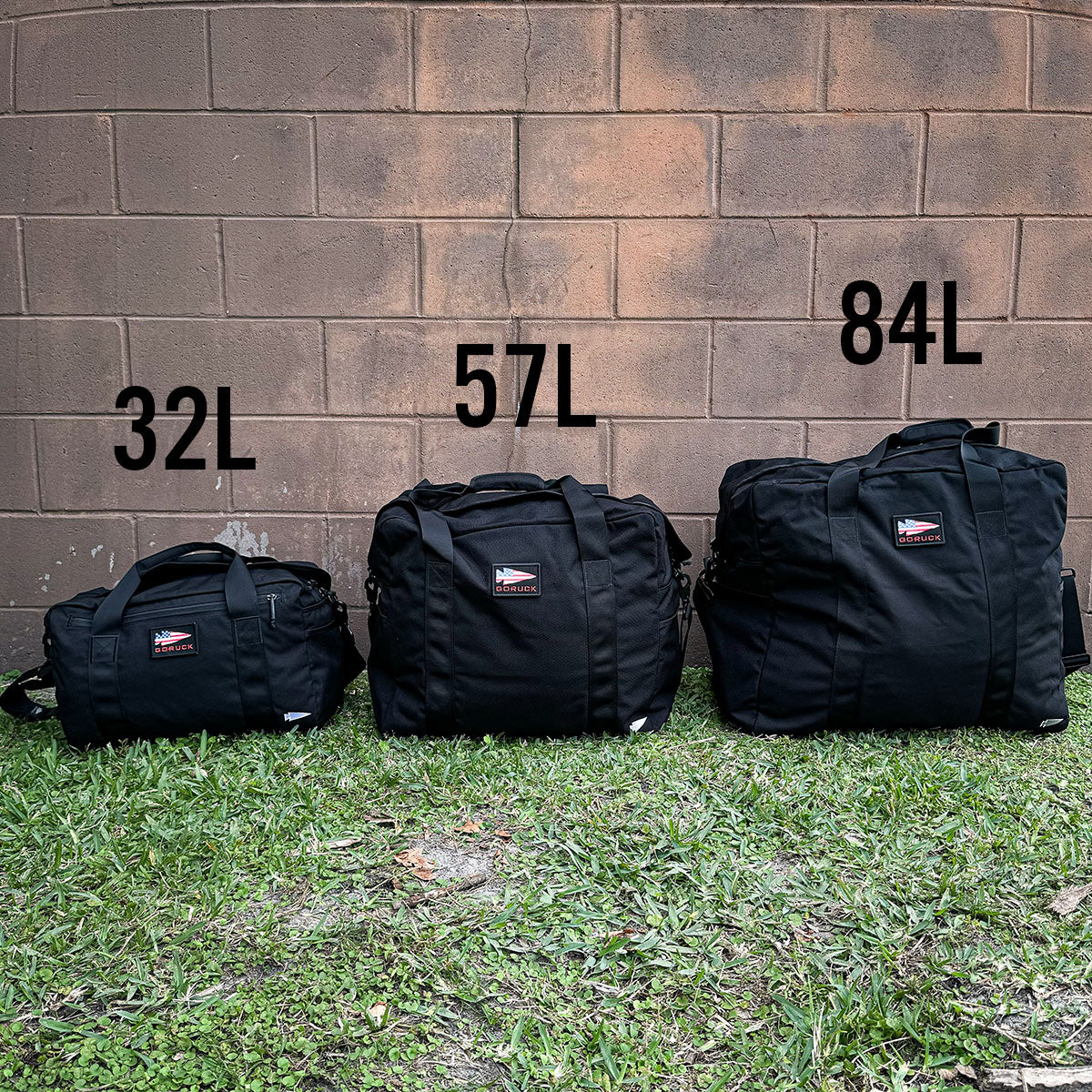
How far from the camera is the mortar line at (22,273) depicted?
2572mm

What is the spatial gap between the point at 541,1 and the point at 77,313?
1.50 meters

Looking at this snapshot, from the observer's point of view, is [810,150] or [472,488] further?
[810,150]

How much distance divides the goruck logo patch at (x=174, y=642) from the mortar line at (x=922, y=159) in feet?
7.04

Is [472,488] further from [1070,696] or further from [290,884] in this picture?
[1070,696]

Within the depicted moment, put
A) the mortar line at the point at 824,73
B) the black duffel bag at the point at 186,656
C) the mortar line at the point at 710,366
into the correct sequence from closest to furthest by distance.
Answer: the black duffel bag at the point at 186,656 → the mortar line at the point at 824,73 → the mortar line at the point at 710,366

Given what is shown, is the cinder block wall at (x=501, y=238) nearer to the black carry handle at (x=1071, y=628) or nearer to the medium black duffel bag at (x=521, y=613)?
the black carry handle at (x=1071, y=628)

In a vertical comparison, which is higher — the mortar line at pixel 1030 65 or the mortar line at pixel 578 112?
the mortar line at pixel 1030 65

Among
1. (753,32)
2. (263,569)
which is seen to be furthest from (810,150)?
(263,569)

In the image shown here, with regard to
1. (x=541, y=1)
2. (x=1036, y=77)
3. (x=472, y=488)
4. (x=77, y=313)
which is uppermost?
(x=541, y=1)

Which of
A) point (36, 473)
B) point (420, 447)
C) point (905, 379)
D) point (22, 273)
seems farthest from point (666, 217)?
point (36, 473)

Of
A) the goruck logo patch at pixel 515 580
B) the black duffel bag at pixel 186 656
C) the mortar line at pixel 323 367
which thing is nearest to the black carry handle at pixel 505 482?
the goruck logo patch at pixel 515 580

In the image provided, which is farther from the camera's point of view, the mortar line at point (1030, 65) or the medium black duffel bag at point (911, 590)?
the mortar line at point (1030, 65)

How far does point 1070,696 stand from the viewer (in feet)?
7.97

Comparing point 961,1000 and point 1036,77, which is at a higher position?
point 1036,77
